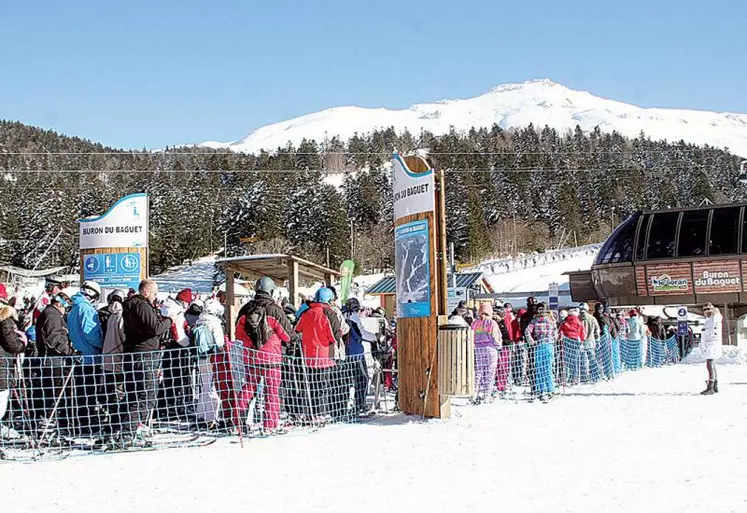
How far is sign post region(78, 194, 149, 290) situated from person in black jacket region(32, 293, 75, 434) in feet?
21.2

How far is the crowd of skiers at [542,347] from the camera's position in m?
11.5

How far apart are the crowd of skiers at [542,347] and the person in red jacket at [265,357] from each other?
2100 millimetres

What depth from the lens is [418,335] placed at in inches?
380

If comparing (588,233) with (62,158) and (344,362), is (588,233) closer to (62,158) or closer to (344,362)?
(62,158)

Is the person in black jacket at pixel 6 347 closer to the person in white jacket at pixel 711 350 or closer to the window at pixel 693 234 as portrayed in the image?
the person in white jacket at pixel 711 350

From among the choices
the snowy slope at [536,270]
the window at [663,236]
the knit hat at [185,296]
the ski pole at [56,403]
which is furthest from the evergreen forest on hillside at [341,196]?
the ski pole at [56,403]

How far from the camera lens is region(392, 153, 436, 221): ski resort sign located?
9531 millimetres

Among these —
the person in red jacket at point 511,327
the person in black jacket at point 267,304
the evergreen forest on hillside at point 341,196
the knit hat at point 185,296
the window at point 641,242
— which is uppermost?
the evergreen forest on hillside at point 341,196

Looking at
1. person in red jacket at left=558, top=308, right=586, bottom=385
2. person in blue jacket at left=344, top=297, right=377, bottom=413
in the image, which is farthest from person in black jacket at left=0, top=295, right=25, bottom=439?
person in red jacket at left=558, top=308, right=586, bottom=385

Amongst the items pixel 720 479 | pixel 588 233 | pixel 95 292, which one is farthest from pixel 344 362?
pixel 588 233

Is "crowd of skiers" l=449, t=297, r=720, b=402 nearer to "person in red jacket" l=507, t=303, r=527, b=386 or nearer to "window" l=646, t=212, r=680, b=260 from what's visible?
"person in red jacket" l=507, t=303, r=527, b=386

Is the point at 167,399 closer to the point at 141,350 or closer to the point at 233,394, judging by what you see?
the point at 233,394

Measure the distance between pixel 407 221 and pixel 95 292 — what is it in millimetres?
3642

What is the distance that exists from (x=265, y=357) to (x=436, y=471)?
2.78 metres
